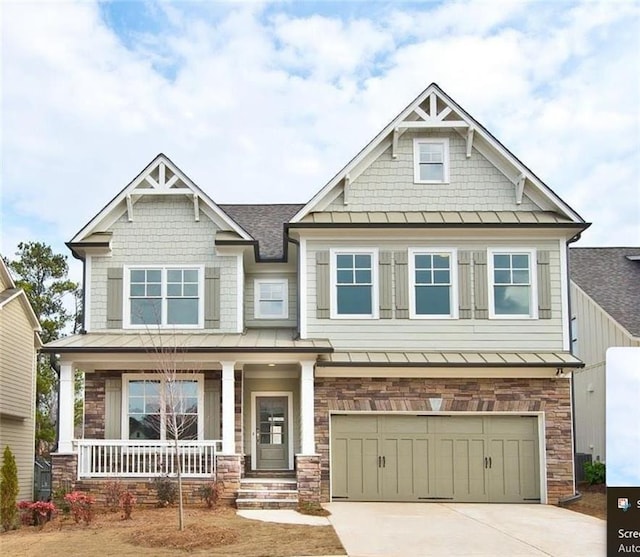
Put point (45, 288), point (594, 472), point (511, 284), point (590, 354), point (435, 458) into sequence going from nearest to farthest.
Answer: point (435, 458) → point (511, 284) → point (594, 472) → point (590, 354) → point (45, 288)

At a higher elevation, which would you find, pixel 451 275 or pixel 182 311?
pixel 451 275

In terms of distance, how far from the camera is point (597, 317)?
21.8 metres

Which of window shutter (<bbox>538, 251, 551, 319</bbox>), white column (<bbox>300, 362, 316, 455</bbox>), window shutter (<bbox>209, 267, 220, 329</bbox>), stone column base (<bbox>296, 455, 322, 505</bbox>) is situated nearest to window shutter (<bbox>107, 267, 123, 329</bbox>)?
window shutter (<bbox>209, 267, 220, 329</bbox>)

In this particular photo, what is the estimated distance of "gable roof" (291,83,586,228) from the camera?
717 inches

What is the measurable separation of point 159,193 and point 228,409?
516cm

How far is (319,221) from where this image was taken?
1791 cm

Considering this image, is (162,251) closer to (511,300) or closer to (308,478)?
(308,478)

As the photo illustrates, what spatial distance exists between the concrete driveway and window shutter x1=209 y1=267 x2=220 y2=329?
4.71 metres

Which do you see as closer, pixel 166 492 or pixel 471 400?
pixel 166 492

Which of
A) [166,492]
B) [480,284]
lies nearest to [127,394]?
[166,492]

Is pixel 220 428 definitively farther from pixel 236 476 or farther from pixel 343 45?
pixel 343 45

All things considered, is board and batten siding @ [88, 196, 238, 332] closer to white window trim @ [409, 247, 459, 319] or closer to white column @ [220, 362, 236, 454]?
white column @ [220, 362, 236, 454]

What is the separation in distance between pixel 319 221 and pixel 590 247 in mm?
10698

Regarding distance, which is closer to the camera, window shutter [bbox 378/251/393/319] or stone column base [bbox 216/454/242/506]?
stone column base [bbox 216/454/242/506]
